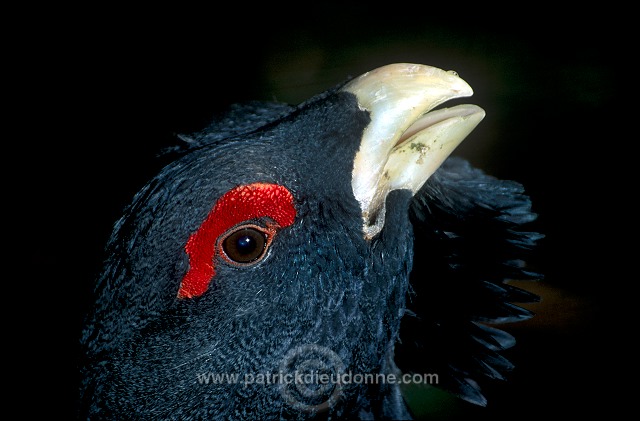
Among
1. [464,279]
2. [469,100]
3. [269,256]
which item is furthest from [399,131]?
[469,100]

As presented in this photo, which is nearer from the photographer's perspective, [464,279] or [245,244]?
[245,244]

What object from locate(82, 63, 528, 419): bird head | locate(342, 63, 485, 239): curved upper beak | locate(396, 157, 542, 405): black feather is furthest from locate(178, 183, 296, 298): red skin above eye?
locate(396, 157, 542, 405): black feather

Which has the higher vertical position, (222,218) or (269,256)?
(222,218)

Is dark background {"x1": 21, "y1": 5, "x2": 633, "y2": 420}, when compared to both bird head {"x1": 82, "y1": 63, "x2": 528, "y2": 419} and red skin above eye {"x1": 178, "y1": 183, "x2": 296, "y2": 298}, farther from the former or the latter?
red skin above eye {"x1": 178, "y1": 183, "x2": 296, "y2": 298}

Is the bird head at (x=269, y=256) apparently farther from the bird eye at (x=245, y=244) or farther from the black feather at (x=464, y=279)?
the black feather at (x=464, y=279)

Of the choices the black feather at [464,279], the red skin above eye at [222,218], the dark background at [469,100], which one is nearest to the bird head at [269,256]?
the red skin above eye at [222,218]

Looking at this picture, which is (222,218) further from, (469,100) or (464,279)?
(469,100)

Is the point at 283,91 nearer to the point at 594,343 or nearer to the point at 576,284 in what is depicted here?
the point at 576,284
